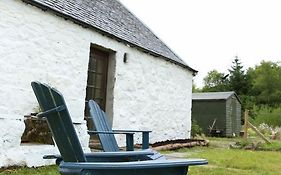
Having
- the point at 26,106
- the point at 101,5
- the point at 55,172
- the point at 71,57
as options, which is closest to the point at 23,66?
the point at 26,106

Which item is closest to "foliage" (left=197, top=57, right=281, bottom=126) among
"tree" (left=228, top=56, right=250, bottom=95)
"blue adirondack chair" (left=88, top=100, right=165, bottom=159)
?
"tree" (left=228, top=56, right=250, bottom=95)

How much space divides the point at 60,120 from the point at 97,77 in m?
6.04

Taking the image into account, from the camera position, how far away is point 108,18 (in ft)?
28.8

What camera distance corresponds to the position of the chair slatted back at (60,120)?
Result: 1871 mm

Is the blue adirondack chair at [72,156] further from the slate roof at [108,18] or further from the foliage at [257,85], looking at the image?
the foliage at [257,85]

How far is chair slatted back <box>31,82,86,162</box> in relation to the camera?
73.7 inches

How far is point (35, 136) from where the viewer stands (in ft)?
17.9

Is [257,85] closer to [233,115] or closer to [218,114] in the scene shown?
[233,115]

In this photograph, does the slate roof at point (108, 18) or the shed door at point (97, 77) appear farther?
the shed door at point (97, 77)

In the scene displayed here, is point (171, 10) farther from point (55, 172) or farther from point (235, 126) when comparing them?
point (55, 172)

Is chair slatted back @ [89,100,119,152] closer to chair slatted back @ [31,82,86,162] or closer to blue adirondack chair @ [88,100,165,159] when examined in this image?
blue adirondack chair @ [88,100,165,159]

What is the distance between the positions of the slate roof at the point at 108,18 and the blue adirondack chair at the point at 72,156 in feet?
14.4

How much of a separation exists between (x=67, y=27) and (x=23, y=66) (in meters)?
1.39

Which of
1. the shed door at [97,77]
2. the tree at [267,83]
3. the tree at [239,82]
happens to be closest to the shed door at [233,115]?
the shed door at [97,77]
